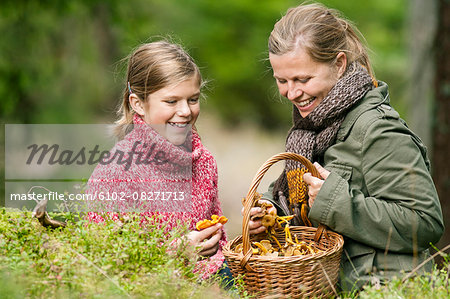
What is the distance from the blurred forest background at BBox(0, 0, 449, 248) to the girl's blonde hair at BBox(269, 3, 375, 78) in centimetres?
19

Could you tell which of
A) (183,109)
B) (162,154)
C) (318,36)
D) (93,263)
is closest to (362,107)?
(318,36)

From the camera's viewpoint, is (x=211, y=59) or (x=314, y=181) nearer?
(x=314, y=181)

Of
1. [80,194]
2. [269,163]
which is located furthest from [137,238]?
[269,163]

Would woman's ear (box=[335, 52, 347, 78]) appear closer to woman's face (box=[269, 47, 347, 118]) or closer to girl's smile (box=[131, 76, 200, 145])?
woman's face (box=[269, 47, 347, 118])

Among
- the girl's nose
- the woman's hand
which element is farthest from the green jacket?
the girl's nose

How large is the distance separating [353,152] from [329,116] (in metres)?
0.23

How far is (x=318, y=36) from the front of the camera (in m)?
3.19

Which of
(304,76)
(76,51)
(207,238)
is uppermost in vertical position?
(304,76)

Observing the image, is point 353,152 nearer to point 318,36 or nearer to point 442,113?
point 318,36

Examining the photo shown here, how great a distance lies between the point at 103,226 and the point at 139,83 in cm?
105

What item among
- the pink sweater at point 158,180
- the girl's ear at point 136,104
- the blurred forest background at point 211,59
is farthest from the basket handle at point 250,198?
the girl's ear at point 136,104

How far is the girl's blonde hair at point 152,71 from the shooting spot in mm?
3363

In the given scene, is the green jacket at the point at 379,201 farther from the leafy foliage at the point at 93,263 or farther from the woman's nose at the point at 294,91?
the leafy foliage at the point at 93,263

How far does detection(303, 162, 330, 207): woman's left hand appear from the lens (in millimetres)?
2934
